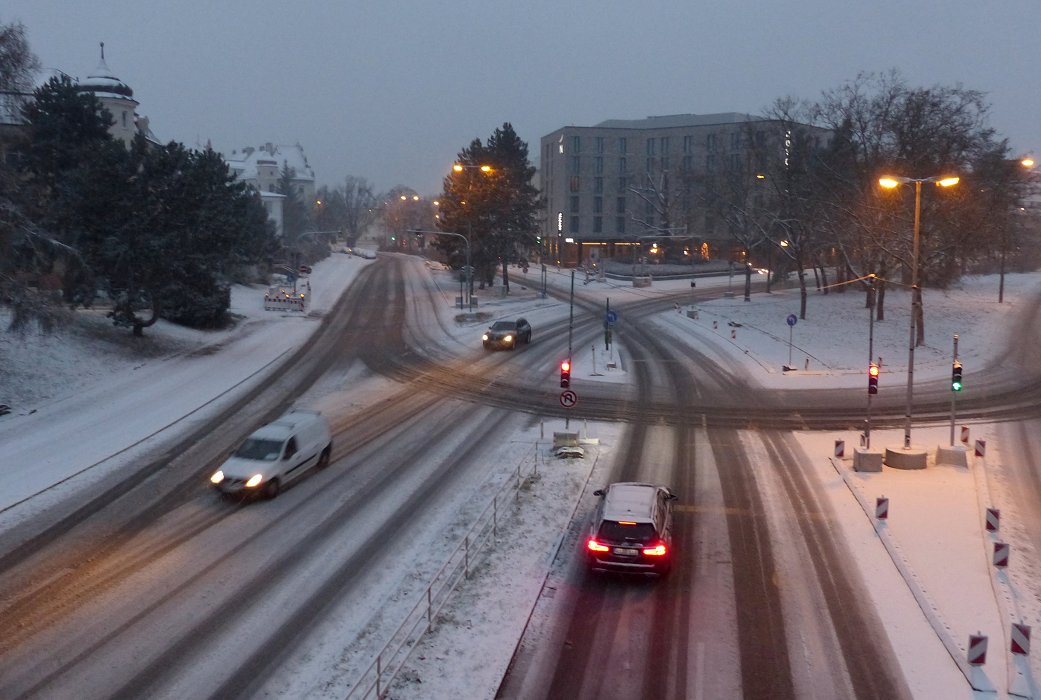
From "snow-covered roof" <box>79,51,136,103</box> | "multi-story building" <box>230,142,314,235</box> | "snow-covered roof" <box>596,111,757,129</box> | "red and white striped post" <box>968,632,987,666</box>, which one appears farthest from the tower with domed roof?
"red and white striped post" <box>968,632,987,666</box>

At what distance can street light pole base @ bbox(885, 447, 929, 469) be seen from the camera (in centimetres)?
2294

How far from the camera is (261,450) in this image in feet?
67.3

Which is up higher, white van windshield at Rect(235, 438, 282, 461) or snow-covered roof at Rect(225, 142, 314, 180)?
snow-covered roof at Rect(225, 142, 314, 180)

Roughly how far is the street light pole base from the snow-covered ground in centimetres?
49

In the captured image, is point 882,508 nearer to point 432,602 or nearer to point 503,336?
point 432,602

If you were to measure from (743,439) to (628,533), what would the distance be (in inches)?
499

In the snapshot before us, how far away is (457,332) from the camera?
52219mm

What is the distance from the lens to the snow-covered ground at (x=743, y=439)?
13.0 metres

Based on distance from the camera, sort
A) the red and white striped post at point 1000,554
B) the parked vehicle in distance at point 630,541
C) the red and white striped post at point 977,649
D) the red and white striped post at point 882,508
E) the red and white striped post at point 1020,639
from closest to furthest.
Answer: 1. the red and white striped post at point 977,649
2. the red and white striped post at point 1020,639
3. the parked vehicle in distance at point 630,541
4. the red and white striped post at point 1000,554
5. the red and white striped post at point 882,508

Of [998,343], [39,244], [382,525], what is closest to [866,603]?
[382,525]

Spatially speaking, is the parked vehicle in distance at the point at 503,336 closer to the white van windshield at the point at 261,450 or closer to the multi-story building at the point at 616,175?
the white van windshield at the point at 261,450

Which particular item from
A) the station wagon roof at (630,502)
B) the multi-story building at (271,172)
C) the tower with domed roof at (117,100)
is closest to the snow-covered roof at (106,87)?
the tower with domed roof at (117,100)

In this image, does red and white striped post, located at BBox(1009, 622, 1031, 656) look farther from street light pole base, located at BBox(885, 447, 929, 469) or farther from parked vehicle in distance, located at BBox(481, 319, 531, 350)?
parked vehicle in distance, located at BBox(481, 319, 531, 350)

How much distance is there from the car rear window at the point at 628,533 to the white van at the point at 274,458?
8699 mm
